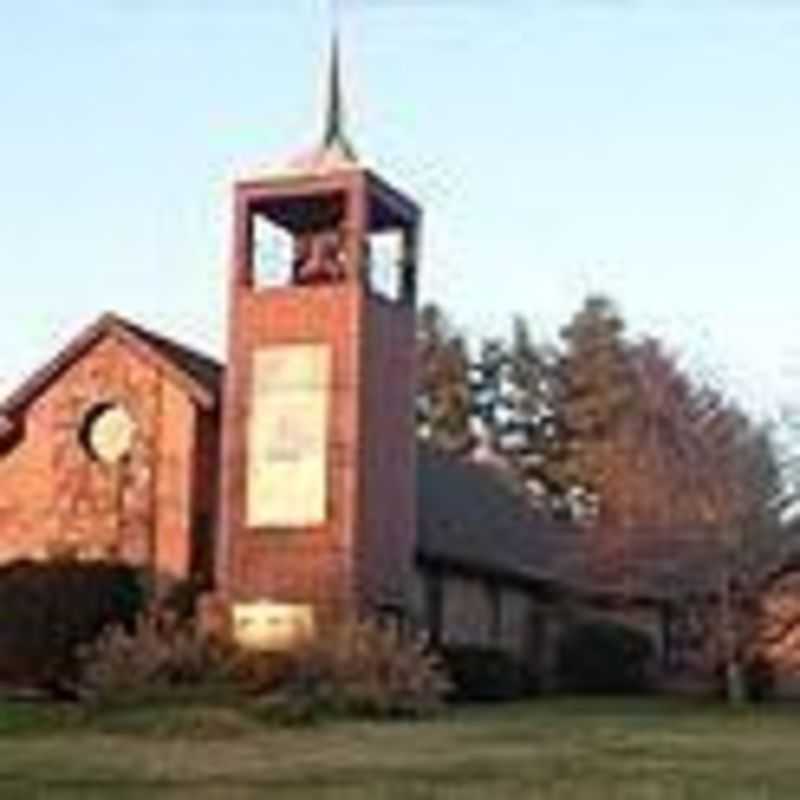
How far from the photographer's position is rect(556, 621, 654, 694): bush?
2243 inches

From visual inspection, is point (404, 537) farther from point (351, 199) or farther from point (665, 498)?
point (665, 498)

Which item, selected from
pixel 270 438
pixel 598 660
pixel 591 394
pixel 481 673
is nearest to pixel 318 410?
pixel 270 438

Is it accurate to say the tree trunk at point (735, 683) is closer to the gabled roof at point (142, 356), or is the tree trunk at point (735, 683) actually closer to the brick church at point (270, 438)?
the brick church at point (270, 438)

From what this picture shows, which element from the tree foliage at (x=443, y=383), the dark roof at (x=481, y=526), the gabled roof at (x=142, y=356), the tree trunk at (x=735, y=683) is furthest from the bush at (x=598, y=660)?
the tree foliage at (x=443, y=383)

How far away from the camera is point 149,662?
1603 inches

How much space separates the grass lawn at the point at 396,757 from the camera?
21.5 metres

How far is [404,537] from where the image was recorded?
47281 millimetres

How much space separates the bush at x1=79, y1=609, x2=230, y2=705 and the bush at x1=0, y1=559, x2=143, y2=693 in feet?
3.27

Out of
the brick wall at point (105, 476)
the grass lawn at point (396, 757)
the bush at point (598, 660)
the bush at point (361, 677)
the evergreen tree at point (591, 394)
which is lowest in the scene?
the grass lawn at point (396, 757)

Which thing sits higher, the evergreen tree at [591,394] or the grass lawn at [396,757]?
the evergreen tree at [591,394]

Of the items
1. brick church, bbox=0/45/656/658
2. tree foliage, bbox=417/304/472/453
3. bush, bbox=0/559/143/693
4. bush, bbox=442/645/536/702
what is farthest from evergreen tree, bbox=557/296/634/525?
bush, bbox=0/559/143/693

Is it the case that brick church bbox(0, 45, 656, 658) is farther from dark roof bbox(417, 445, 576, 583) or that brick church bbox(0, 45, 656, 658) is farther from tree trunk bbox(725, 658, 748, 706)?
tree trunk bbox(725, 658, 748, 706)

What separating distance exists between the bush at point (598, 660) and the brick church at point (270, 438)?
5.85m

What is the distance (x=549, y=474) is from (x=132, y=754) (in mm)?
70706
